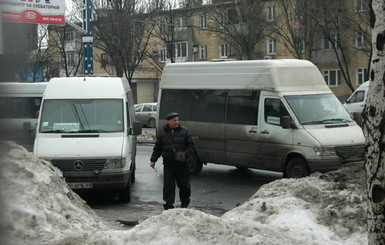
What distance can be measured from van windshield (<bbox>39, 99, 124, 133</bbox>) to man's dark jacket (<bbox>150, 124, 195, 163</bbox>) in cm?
211

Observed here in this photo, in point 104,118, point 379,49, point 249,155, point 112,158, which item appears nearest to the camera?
point 379,49

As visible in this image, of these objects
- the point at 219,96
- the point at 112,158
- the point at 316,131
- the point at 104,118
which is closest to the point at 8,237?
the point at 112,158

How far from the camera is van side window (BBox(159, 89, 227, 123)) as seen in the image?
14266 millimetres

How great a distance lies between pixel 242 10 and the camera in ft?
115

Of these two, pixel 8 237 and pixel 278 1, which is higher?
pixel 278 1

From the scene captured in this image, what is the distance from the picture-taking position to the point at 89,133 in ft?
37.6

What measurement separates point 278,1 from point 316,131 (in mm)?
25393

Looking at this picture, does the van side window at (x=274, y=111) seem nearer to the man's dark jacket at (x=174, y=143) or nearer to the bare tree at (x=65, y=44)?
the man's dark jacket at (x=174, y=143)

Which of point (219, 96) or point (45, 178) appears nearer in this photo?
point (45, 178)

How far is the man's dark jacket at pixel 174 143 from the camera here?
958 centimetres

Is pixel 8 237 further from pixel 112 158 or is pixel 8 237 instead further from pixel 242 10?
pixel 242 10

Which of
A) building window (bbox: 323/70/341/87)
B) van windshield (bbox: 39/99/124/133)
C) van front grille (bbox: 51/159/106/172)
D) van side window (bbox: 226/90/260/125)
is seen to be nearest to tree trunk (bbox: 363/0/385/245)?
van front grille (bbox: 51/159/106/172)

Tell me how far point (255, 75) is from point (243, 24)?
22390 millimetres

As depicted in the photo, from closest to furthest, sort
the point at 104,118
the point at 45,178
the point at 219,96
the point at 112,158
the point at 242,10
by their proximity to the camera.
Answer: the point at 45,178 → the point at 112,158 → the point at 104,118 → the point at 219,96 → the point at 242,10
